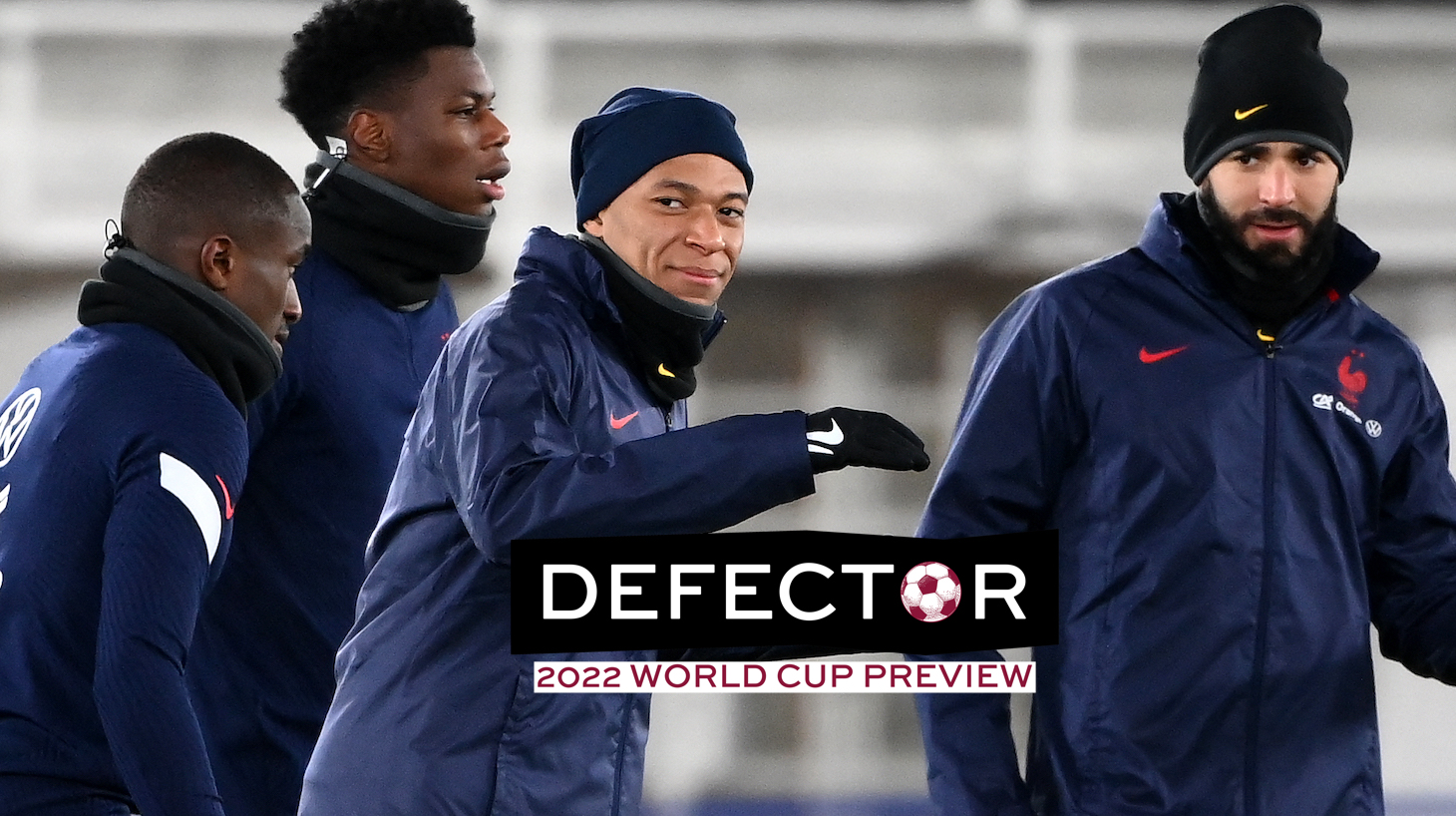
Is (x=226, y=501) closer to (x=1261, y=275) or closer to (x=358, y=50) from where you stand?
(x=358, y=50)

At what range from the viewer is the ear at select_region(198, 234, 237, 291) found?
1577mm

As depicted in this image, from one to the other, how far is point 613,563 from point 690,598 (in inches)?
2.5

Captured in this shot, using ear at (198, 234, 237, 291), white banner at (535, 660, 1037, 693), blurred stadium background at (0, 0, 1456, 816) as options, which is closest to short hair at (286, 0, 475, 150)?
ear at (198, 234, 237, 291)

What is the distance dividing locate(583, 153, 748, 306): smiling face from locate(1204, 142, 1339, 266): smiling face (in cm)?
41

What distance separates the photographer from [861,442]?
4.13 feet

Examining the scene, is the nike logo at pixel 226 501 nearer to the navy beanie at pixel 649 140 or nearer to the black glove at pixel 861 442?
the navy beanie at pixel 649 140

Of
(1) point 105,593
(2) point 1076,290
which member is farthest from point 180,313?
(2) point 1076,290

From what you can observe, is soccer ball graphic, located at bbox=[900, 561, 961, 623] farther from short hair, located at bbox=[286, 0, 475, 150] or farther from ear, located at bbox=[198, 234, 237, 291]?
short hair, located at bbox=[286, 0, 475, 150]

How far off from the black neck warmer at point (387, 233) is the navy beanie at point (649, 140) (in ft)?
1.44

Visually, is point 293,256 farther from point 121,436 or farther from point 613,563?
point 613,563

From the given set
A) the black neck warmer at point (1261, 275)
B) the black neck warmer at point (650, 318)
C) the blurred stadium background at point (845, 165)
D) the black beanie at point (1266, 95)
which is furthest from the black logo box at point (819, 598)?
the blurred stadium background at point (845, 165)

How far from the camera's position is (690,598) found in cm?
147

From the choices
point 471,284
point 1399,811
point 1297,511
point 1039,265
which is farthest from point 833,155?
point 1297,511

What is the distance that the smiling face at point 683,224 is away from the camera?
1.43 meters
